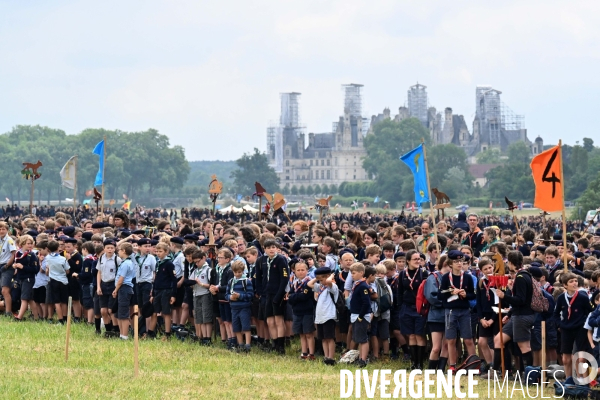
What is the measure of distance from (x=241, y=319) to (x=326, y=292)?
156 centimetres

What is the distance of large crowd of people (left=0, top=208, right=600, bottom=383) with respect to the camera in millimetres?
13859

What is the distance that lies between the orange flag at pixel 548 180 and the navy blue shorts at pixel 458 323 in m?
2.34

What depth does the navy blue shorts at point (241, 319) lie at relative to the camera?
1620cm

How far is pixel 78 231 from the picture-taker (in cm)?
2111

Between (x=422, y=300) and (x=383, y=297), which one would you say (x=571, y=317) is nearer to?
(x=422, y=300)

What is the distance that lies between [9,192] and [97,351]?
163 m

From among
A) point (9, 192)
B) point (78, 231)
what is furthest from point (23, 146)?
point (78, 231)

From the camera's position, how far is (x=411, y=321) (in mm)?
15070

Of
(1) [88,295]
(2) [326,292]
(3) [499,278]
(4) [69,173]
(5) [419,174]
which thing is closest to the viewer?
(3) [499,278]

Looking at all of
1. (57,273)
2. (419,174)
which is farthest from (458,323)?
(57,273)

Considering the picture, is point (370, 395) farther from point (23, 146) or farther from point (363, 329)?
point (23, 146)

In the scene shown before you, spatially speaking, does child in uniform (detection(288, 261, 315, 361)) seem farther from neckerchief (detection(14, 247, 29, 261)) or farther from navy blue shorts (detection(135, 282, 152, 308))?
neckerchief (detection(14, 247, 29, 261))

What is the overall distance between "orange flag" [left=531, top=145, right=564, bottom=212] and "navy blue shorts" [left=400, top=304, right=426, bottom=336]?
2.33m

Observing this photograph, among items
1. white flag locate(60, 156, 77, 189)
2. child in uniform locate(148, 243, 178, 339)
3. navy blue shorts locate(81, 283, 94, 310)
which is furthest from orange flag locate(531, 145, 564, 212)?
white flag locate(60, 156, 77, 189)
